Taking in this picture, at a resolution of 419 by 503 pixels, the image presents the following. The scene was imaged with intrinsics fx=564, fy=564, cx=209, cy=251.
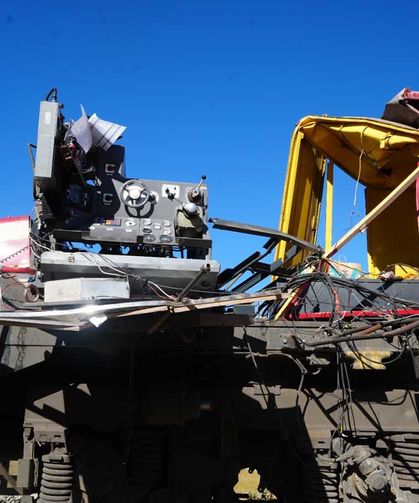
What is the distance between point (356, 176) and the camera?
9.01 m

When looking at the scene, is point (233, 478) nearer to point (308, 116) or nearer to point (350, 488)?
point (350, 488)

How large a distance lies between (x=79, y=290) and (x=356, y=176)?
584cm

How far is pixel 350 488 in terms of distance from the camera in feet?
20.4

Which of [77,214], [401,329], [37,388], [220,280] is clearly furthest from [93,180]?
[401,329]

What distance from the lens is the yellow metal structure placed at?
811 centimetres

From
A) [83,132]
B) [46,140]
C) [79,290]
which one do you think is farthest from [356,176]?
[79,290]

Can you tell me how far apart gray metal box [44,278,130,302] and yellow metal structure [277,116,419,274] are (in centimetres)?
364

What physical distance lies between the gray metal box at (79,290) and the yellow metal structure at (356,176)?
3.64m

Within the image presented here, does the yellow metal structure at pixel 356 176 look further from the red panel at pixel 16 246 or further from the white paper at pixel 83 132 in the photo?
the red panel at pixel 16 246

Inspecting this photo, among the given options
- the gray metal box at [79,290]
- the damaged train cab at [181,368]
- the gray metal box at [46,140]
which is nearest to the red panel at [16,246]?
the damaged train cab at [181,368]

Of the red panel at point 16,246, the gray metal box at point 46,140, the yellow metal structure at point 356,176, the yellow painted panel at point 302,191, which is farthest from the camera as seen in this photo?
the yellow painted panel at point 302,191

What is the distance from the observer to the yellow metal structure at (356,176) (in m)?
8.11

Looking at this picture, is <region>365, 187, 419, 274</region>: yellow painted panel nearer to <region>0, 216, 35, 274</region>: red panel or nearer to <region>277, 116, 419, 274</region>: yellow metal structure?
<region>277, 116, 419, 274</region>: yellow metal structure

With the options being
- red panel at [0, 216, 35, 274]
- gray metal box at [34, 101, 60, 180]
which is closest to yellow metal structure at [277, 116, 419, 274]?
red panel at [0, 216, 35, 274]
